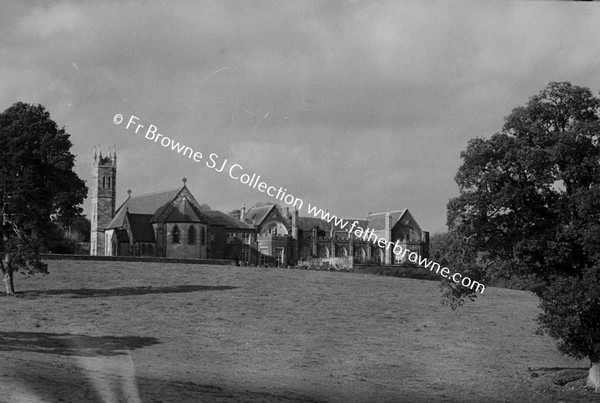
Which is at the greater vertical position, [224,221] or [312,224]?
[312,224]

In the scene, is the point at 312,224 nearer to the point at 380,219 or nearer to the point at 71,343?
the point at 380,219

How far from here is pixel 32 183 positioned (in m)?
46.2

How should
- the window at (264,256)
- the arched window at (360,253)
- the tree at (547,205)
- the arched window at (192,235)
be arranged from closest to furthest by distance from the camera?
the tree at (547,205) < the arched window at (192,235) < the window at (264,256) < the arched window at (360,253)

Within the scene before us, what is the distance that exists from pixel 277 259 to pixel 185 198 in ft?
65.4

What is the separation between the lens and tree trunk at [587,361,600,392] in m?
30.4

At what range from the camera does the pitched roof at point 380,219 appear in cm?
12338

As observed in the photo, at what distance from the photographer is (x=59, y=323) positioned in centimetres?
3819

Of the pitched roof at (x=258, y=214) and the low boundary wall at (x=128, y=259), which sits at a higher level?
the pitched roof at (x=258, y=214)

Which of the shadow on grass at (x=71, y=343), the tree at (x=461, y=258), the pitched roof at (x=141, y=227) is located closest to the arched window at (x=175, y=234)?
the pitched roof at (x=141, y=227)

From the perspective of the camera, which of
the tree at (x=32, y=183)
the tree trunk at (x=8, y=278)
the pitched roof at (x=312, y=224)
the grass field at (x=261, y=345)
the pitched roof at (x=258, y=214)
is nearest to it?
Answer: the grass field at (x=261, y=345)

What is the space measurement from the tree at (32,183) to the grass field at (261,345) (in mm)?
3435

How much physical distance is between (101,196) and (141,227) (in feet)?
51.8

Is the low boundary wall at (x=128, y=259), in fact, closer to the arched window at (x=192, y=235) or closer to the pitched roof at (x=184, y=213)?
the arched window at (x=192, y=235)

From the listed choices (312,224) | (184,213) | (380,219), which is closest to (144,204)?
(184,213)
